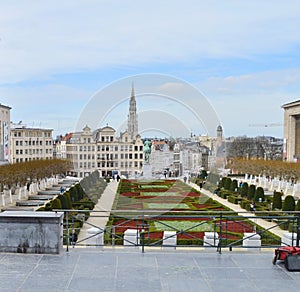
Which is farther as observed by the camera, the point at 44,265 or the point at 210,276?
the point at 44,265

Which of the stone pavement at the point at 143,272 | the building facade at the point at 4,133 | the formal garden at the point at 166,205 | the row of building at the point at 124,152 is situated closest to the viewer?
the stone pavement at the point at 143,272

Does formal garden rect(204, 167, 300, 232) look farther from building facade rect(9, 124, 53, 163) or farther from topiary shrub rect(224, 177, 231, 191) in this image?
building facade rect(9, 124, 53, 163)

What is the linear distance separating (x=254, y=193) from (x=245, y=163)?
65.3 ft

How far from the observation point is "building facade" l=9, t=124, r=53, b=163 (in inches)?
3000

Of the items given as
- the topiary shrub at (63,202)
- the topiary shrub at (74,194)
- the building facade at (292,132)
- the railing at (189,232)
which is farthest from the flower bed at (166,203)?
the building facade at (292,132)

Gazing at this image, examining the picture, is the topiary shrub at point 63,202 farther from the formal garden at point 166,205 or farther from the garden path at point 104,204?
the formal garden at point 166,205

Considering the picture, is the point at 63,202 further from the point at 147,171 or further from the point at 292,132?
the point at 292,132

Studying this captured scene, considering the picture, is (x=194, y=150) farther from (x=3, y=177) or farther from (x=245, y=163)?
(x=245, y=163)

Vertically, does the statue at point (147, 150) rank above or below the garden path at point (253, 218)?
above

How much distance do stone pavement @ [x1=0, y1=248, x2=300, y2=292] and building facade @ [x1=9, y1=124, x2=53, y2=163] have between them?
71219mm

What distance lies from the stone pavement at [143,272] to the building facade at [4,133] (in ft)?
170

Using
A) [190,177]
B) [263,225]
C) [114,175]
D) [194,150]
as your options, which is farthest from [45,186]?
[263,225]

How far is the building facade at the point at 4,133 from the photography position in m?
59.7

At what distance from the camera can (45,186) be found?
40625mm
